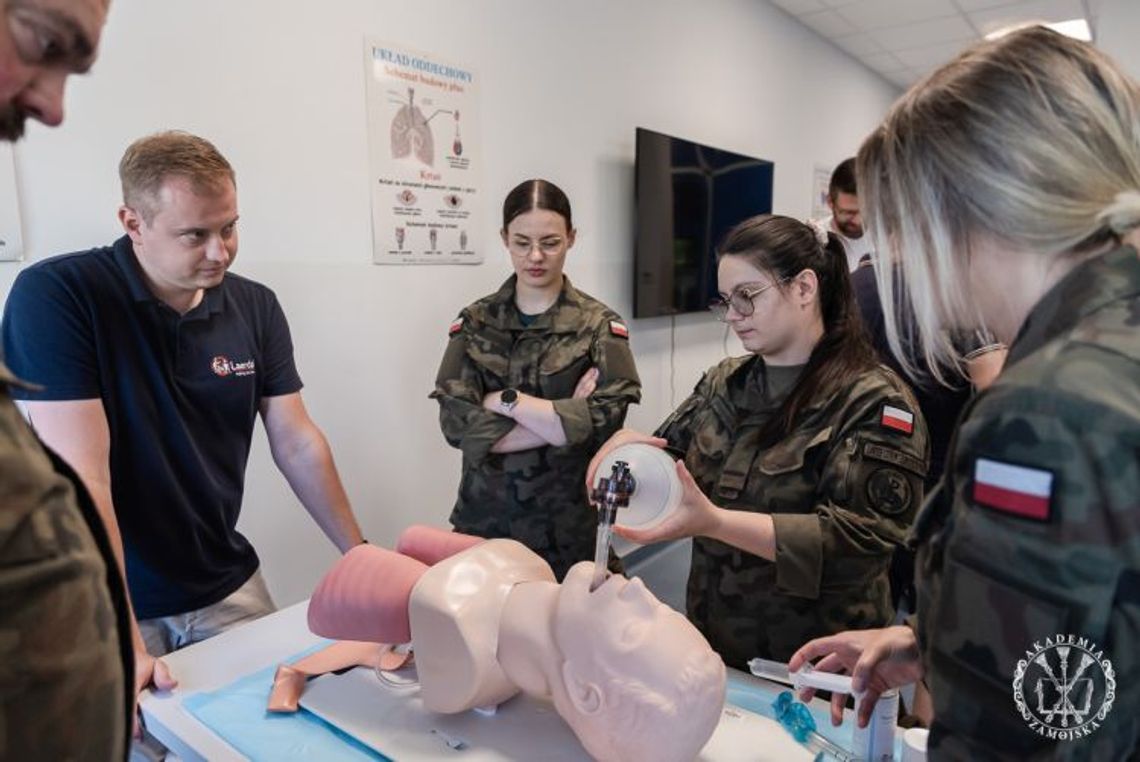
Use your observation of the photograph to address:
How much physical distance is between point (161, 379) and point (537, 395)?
895 mm

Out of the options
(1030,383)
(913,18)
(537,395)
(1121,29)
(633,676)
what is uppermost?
(913,18)

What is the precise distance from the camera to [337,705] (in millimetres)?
1078

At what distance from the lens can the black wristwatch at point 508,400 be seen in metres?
1.85

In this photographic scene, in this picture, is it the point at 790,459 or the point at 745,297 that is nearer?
the point at 790,459

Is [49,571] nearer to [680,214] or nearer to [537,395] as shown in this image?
[537,395]

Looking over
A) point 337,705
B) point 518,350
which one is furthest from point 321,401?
point 337,705

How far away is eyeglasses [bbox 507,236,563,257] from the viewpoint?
197cm

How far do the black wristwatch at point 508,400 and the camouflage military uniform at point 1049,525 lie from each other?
52.9 inches

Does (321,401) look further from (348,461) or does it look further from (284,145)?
(284,145)

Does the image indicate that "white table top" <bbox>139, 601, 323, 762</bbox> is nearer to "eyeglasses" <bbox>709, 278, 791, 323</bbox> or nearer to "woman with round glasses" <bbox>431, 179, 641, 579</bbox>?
"woman with round glasses" <bbox>431, 179, 641, 579</bbox>

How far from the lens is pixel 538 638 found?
0.95 m

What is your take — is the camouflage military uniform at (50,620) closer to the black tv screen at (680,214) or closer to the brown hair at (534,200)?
the brown hair at (534,200)

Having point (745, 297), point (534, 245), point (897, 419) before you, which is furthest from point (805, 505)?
point (534, 245)

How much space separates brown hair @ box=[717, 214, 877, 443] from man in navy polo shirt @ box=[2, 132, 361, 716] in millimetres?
1010
